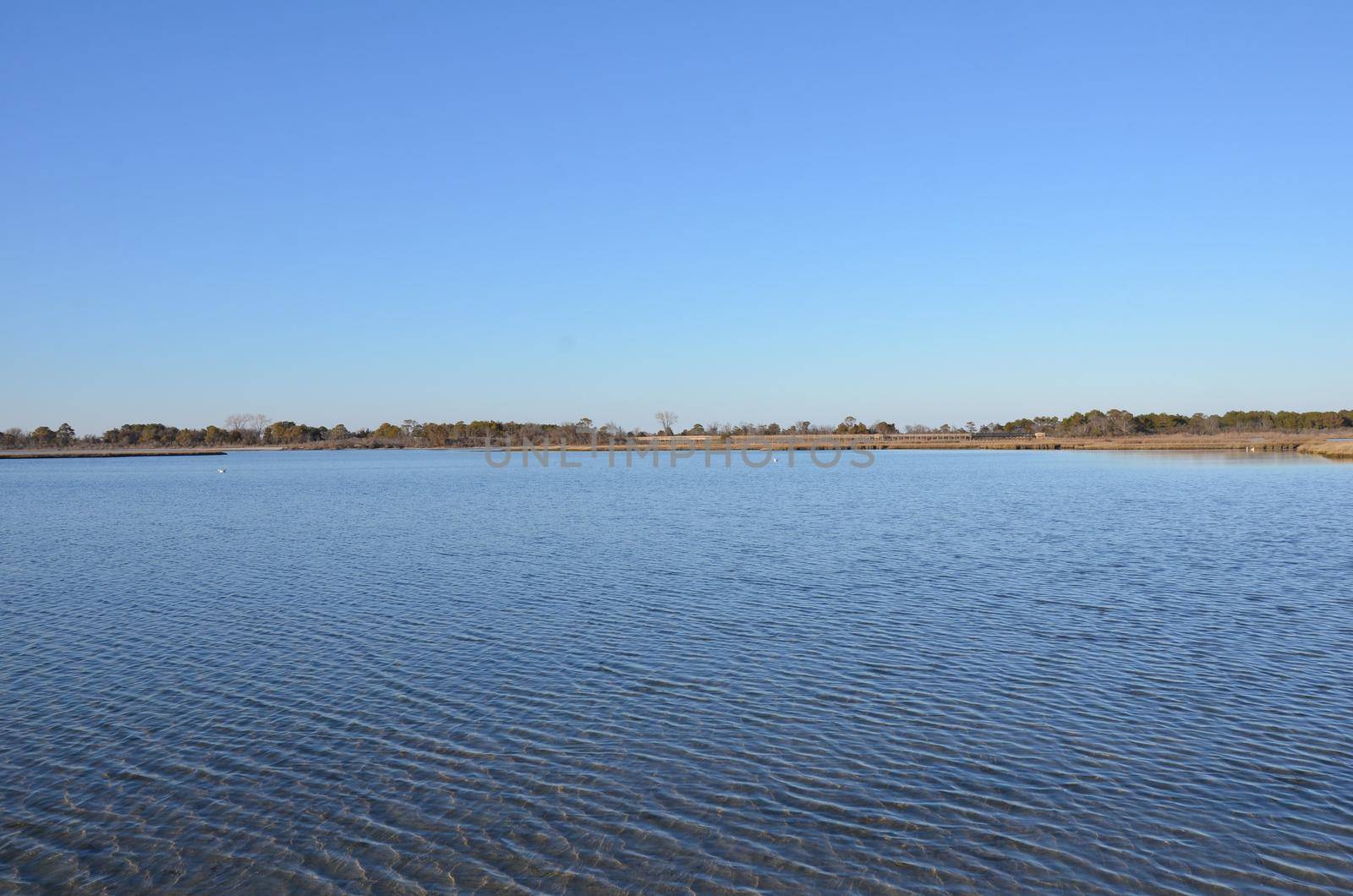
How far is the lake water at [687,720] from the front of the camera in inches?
327

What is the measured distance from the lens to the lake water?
8.31m

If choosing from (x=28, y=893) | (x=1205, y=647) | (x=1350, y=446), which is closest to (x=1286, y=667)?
(x=1205, y=647)

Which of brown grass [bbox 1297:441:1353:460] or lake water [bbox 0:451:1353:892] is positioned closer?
lake water [bbox 0:451:1353:892]

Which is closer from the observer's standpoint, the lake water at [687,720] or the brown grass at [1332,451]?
the lake water at [687,720]

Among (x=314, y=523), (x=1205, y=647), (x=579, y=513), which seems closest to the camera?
(x=1205, y=647)

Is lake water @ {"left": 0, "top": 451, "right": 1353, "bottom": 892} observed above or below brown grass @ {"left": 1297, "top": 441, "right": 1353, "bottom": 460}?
below

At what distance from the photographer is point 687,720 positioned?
1227cm

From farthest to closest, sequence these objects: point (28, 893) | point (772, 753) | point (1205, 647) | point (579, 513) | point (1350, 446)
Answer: point (1350, 446)
point (579, 513)
point (1205, 647)
point (772, 753)
point (28, 893)

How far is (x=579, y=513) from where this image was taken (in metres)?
45.1

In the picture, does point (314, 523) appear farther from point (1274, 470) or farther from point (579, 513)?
point (1274, 470)

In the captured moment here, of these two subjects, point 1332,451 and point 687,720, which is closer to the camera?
point 687,720

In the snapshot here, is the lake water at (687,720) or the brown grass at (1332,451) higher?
the brown grass at (1332,451)

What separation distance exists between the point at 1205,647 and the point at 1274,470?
228ft

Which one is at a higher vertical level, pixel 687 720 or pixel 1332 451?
pixel 1332 451
